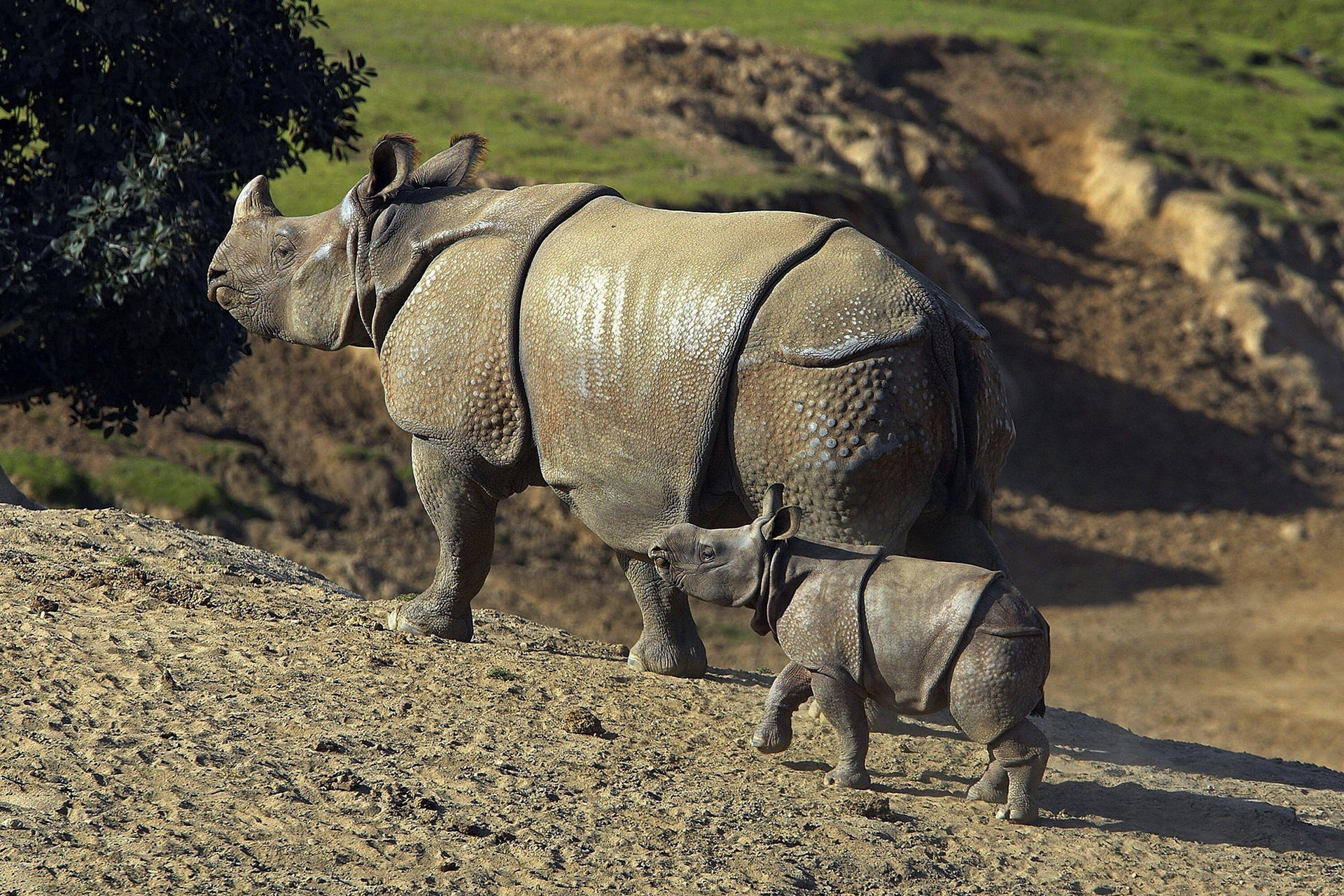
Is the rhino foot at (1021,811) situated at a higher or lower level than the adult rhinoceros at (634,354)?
lower

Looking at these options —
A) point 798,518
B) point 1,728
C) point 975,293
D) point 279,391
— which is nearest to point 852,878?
point 798,518

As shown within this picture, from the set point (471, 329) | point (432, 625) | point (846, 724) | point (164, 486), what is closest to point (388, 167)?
point (471, 329)

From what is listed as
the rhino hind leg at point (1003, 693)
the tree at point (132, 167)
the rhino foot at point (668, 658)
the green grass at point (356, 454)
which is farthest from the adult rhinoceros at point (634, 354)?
the green grass at point (356, 454)

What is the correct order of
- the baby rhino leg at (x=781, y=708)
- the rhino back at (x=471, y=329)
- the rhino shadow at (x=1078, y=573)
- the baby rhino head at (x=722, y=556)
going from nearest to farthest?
the baby rhino head at (x=722, y=556)
the baby rhino leg at (x=781, y=708)
the rhino back at (x=471, y=329)
the rhino shadow at (x=1078, y=573)

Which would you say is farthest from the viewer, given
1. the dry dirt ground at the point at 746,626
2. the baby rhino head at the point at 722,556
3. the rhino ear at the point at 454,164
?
the rhino ear at the point at 454,164

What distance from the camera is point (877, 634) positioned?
5.68 m

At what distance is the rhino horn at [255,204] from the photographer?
7668 millimetres

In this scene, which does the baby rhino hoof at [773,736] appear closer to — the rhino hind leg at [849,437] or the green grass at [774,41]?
the rhino hind leg at [849,437]

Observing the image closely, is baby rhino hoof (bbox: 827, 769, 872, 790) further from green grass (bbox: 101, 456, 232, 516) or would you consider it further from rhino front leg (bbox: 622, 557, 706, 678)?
green grass (bbox: 101, 456, 232, 516)

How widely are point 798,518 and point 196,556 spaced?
4.45 m

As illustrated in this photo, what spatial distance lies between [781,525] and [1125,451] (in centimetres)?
1728

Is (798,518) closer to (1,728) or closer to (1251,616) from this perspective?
(1,728)

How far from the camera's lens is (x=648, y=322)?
20.2 feet

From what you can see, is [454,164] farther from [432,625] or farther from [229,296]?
[432,625]
